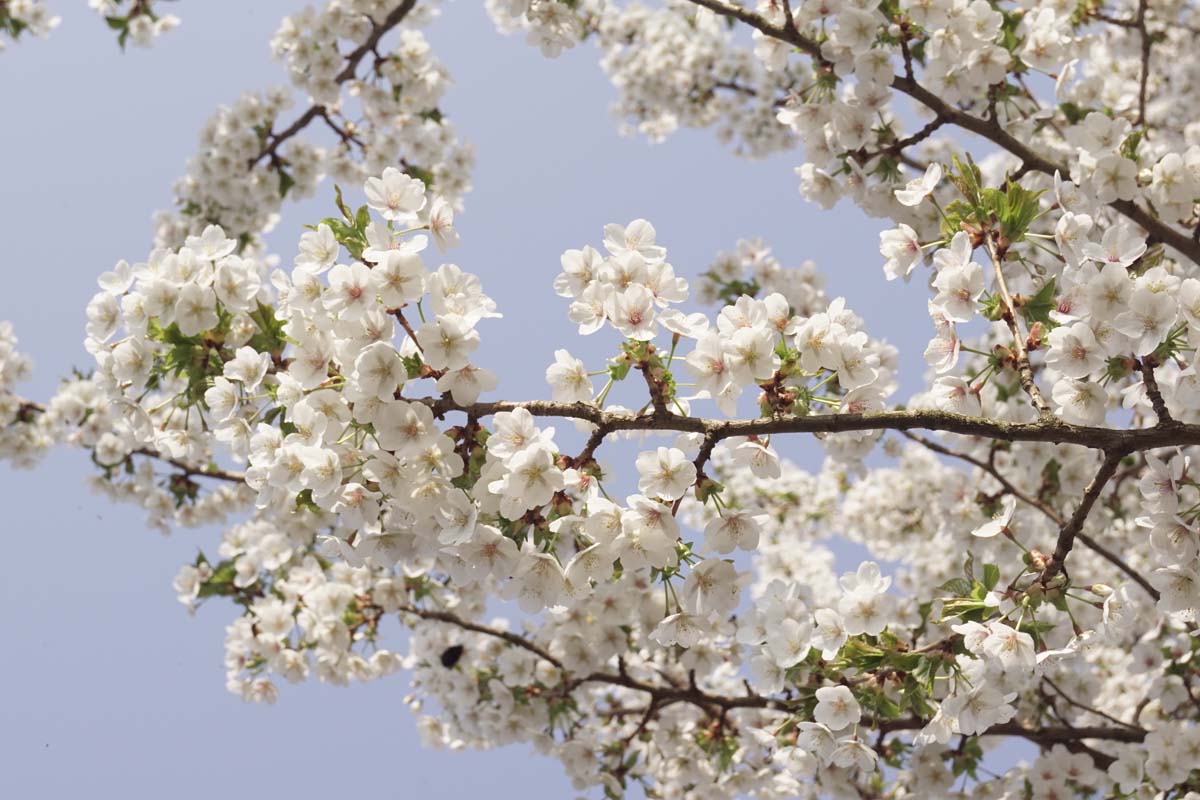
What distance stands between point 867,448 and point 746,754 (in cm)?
203

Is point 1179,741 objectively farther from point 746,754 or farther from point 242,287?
point 242,287

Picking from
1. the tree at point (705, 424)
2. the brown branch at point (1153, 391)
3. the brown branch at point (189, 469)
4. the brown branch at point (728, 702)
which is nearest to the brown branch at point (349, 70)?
the tree at point (705, 424)

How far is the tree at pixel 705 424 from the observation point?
2.50m

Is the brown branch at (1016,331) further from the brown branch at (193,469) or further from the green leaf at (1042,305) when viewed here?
the brown branch at (193,469)

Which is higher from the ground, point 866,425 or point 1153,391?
point 1153,391

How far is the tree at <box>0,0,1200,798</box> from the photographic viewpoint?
98.3 inches

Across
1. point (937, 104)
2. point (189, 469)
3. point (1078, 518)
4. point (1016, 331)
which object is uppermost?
point (937, 104)

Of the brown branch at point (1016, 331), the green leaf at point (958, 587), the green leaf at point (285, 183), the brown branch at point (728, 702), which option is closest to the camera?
the brown branch at point (1016, 331)

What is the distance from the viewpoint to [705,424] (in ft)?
8.32

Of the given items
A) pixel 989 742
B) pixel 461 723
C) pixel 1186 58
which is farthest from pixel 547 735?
pixel 1186 58

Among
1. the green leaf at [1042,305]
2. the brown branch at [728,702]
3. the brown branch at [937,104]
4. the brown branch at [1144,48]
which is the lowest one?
the brown branch at [728,702]

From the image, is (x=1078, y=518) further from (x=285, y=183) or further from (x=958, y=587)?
(x=285, y=183)

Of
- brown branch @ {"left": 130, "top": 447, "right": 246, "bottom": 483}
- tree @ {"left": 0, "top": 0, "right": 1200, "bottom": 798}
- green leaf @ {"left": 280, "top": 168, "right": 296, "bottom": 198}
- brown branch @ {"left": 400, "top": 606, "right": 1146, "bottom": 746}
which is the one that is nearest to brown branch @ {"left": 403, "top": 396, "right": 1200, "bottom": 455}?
tree @ {"left": 0, "top": 0, "right": 1200, "bottom": 798}

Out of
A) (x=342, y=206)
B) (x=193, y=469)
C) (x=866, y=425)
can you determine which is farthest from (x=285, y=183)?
(x=866, y=425)
